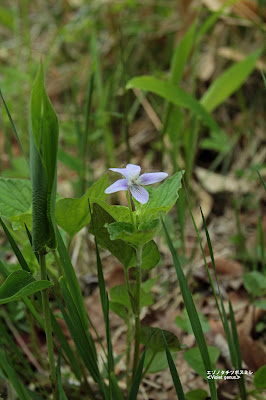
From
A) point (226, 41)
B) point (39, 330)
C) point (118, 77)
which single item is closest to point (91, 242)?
point (39, 330)

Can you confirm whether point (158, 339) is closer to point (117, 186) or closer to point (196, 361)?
point (196, 361)

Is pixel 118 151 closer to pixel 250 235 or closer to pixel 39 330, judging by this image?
pixel 250 235

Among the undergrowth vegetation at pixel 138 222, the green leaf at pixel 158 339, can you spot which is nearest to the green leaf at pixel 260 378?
the undergrowth vegetation at pixel 138 222

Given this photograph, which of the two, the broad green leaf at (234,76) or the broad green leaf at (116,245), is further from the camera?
the broad green leaf at (234,76)

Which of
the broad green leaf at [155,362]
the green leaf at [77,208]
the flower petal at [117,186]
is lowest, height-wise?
the broad green leaf at [155,362]

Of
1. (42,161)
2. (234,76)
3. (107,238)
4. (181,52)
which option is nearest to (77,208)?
(107,238)

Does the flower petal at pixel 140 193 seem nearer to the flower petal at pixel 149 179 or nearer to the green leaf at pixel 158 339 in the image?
the flower petal at pixel 149 179
